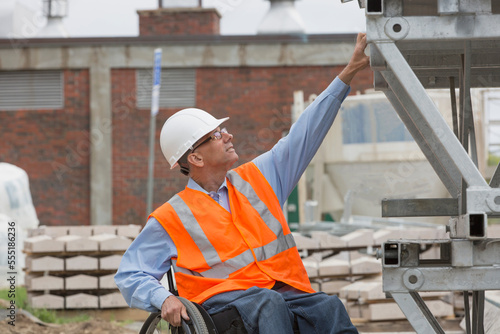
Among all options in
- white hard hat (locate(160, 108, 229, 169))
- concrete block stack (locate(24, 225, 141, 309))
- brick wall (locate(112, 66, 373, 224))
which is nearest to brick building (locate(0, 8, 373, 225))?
brick wall (locate(112, 66, 373, 224))

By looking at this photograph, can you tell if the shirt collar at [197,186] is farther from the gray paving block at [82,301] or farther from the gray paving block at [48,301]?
the gray paving block at [48,301]

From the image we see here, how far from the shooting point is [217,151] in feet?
13.2

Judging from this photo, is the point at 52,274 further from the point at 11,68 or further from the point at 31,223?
the point at 11,68

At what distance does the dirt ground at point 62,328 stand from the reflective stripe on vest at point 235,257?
3.45m

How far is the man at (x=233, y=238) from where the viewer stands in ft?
11.5

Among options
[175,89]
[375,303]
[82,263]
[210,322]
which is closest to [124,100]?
[175,89]

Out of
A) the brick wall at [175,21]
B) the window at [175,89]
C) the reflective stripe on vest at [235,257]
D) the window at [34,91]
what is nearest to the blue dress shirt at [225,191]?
the reflective stripe on vest at [235,257]

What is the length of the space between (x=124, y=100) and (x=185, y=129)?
14.4 m

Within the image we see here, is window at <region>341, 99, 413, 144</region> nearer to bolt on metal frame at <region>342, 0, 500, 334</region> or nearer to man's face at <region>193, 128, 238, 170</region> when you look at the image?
man's face at <region>193, 128, 238, 170</region>

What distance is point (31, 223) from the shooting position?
12.5 m

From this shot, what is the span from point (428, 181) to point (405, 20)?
31.3ft

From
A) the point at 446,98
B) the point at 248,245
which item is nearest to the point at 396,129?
the point at 446,98

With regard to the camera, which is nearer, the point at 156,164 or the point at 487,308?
the point at 487,308

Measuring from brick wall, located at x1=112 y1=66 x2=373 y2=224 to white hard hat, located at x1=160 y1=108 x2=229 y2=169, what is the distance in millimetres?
13544
